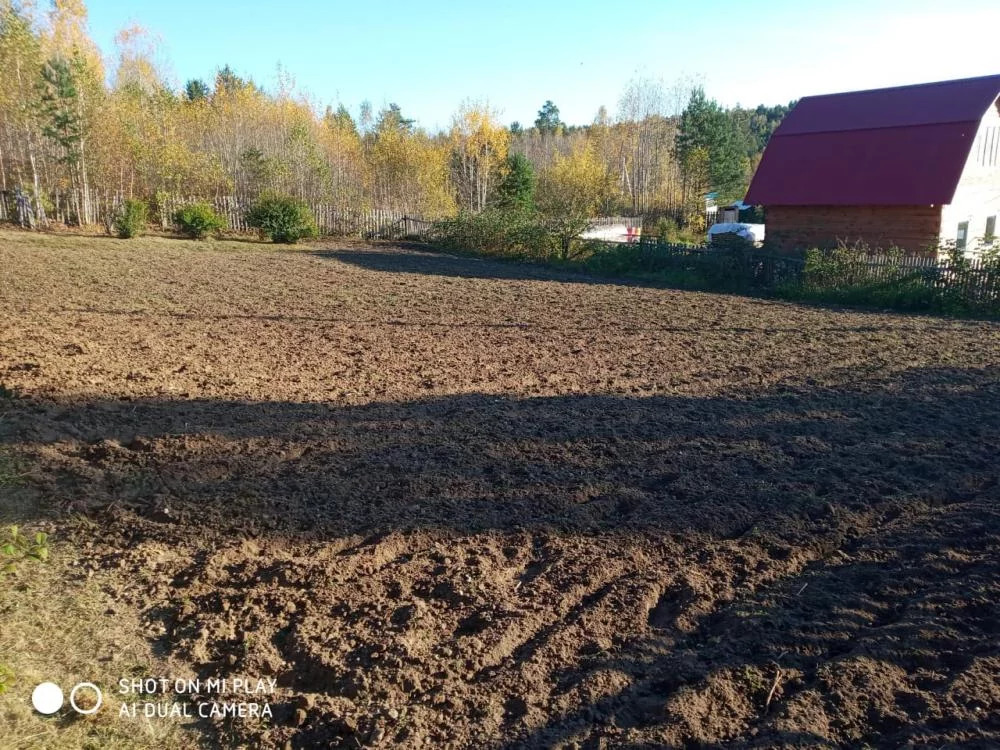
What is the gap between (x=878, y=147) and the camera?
21891 millimetres

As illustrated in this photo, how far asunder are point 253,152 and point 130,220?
8711mm

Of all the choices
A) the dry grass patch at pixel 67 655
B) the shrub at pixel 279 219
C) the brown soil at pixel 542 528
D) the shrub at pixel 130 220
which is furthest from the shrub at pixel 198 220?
the dry grass patch at pixel 67 655

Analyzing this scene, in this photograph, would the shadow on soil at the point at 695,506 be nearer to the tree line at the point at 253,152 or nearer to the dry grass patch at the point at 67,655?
the dry grass patch at the point at 67,655

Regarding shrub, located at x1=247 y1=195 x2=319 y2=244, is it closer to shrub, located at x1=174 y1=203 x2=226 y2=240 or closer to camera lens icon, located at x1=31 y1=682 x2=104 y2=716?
shrub, located at x1=174 y1=203 x2=226 y2=240

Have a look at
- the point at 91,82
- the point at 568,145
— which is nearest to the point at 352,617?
the point at 91,82

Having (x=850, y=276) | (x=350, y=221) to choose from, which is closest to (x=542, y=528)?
(x=850, y=276)

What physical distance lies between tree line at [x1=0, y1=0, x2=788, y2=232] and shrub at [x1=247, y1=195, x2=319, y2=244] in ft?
8.51

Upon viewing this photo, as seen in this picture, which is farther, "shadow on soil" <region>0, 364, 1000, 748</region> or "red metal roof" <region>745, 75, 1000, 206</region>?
"red metal roof" <region>745, 75, 1000, 206</region>

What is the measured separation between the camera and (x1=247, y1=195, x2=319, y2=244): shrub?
29.3 metres

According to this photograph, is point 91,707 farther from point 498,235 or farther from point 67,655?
point 498,235

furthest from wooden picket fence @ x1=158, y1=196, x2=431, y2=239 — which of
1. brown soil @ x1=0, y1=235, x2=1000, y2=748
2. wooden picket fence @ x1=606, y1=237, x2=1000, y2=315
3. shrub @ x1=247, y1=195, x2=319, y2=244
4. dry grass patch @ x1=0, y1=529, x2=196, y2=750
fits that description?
dry grass patch @ x1=0, y1=529, x2=196, y2=750

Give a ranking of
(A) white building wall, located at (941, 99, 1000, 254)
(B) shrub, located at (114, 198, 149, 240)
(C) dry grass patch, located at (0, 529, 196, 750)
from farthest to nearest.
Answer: (B) shrub, located at (114, 198, 149, 240)
(A) white building wall, located at (941, 99, 1000, 254)
(C) dry grass patch, located at (0, 529, 196, 750)

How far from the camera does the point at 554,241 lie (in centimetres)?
2478

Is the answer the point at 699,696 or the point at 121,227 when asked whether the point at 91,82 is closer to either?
the point at 121,227
